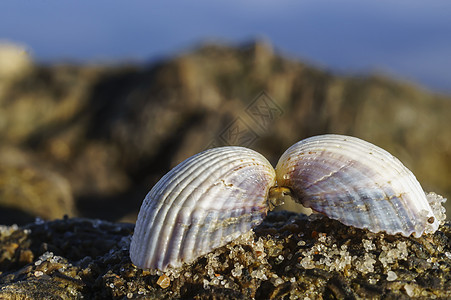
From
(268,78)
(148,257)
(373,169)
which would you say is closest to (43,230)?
(148,257)

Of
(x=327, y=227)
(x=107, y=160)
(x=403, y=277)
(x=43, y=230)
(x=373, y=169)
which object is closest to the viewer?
(x=403, y=277)

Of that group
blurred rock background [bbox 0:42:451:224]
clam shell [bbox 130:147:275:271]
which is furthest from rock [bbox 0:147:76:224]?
blurred rock background [bbox 0:42:451:224]

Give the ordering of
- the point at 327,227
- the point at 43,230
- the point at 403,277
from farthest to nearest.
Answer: the point at 43,230 → the point at 327,227 → the point at 403,277

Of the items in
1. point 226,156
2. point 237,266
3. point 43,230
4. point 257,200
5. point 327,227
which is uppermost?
point 226,156

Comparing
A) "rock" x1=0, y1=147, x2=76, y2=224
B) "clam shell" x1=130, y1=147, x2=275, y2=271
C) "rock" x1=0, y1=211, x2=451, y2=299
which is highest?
"clam shell" x1=130, y1=147, x2=275, y2=271

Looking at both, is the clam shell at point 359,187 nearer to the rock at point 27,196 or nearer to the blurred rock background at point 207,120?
the rock at point 27,196

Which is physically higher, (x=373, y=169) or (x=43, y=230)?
(x=373, y=169)

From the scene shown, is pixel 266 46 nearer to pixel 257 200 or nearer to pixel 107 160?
pixel 107 160

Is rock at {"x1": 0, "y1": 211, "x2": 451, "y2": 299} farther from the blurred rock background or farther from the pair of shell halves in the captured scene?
the blurred rock background
